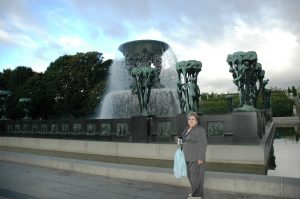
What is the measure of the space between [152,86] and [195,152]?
623 inches

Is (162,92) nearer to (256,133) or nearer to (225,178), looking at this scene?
(256,133)

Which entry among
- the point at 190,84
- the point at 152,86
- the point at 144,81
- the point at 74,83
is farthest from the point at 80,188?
the point at 74,83

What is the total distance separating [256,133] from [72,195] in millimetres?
7054

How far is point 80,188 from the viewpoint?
8.09 meters

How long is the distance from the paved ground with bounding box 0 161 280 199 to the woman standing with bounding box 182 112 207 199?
762mm

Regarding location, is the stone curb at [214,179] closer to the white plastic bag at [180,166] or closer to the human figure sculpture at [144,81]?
the white plastic bag at [180,166]

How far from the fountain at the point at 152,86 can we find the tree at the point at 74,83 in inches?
968

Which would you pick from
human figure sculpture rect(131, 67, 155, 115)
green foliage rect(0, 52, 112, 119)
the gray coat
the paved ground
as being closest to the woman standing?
the gray coat

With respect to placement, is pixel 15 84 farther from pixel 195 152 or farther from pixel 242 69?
pixel 195 152

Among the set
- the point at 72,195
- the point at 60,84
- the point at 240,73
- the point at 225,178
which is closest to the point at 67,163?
the point at 72,195

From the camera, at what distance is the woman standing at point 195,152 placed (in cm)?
614

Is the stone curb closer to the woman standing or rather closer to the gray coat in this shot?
the woman standing

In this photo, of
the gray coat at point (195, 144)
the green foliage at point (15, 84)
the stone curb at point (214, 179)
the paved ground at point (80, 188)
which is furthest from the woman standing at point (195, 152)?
the green foliage at point (15, 84)

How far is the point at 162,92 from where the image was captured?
74.3 ft
